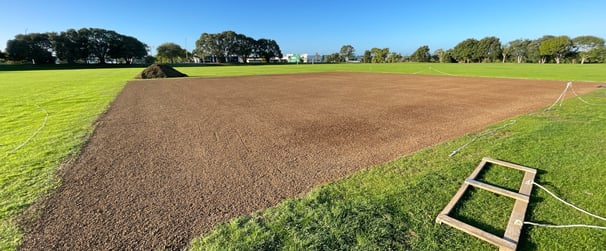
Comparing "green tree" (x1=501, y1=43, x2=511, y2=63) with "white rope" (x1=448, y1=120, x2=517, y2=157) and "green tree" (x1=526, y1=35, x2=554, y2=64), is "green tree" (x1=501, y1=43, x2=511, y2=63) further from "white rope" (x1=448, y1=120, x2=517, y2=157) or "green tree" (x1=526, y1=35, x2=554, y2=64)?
"white rope" (x1=448, y1=120, x2=517, y2=157)

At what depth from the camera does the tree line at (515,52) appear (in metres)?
59.7

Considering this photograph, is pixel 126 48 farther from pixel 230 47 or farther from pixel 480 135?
pixel 480 135

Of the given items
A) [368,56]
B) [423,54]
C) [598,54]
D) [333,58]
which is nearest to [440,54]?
[423,54]

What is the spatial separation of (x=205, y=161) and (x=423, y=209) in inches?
136

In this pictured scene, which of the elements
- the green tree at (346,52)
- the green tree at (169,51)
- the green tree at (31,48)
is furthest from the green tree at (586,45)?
the green tree at (31,48)

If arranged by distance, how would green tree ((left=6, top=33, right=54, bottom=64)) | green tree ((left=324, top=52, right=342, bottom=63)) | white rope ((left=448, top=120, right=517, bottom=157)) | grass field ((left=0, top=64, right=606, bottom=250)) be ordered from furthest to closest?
green tree ((left=324, top=52, right=342, bottom=63)) < green tree ((left=6, top=33, right=54, bottom=64)) < white rope ((left=448, top=120, right=517, bottom=157)) < grass field ((left=0, top=64, right=606, bottom=250))

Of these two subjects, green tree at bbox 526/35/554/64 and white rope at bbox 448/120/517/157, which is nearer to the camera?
white rope at bbox 448/120/517/157

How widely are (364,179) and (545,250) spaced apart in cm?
188

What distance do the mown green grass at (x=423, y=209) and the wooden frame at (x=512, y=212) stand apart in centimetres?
7

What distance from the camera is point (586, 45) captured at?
6053cm

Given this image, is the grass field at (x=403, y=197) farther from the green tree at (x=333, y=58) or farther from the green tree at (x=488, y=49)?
the green tree at (x=333, y=58)

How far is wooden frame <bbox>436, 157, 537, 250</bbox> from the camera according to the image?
225 centimetres

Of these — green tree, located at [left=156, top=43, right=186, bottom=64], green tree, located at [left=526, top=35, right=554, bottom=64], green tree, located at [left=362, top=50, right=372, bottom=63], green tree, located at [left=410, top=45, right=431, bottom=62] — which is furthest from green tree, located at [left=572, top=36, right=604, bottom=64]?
green tree, located at [left=156, top=43, right=186, bottom=64]

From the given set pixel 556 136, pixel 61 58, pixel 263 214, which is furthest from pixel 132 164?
pixel 61 58
